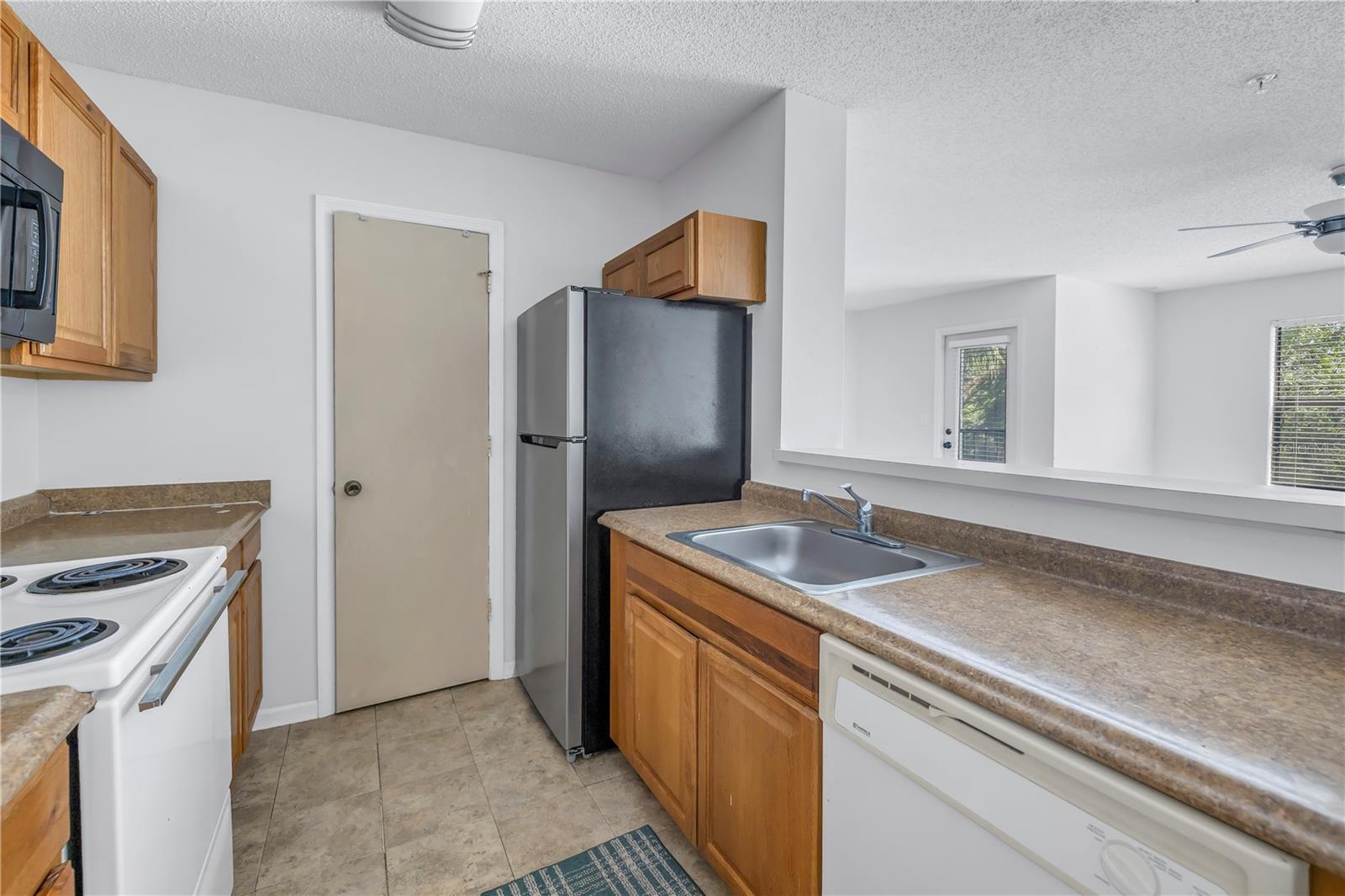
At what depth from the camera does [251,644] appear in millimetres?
2156

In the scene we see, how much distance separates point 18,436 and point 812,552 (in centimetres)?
261

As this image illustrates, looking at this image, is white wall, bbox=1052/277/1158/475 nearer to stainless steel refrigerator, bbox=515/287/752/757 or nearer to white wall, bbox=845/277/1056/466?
white wall, bbox=845/277/1056/466

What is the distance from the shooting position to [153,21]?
1.93 metres

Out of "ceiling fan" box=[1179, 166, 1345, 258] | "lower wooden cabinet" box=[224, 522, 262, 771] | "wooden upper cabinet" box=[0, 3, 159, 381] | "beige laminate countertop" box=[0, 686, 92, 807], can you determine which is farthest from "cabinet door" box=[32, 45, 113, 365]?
"ceiling fan" box=[1179, 166, 1345, 258]

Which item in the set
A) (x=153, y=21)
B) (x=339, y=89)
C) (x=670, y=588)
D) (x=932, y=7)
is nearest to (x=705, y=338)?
(x=670, y=588)

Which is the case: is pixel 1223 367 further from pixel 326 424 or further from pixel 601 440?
pixel 326 424

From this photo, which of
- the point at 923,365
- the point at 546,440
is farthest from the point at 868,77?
the point at 923,365

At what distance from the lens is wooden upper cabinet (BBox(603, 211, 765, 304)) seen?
7.37 feet

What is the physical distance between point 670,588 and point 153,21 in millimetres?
2394

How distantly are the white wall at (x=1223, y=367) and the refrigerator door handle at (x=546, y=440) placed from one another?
221 inches

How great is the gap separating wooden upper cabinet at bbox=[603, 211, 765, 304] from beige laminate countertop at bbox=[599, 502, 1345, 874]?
4.06 feet

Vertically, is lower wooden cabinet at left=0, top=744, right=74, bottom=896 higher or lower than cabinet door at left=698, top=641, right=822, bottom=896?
higher

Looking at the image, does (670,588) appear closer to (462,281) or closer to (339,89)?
(462,281)

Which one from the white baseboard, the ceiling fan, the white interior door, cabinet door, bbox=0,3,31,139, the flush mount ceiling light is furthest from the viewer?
the ceiling fan
